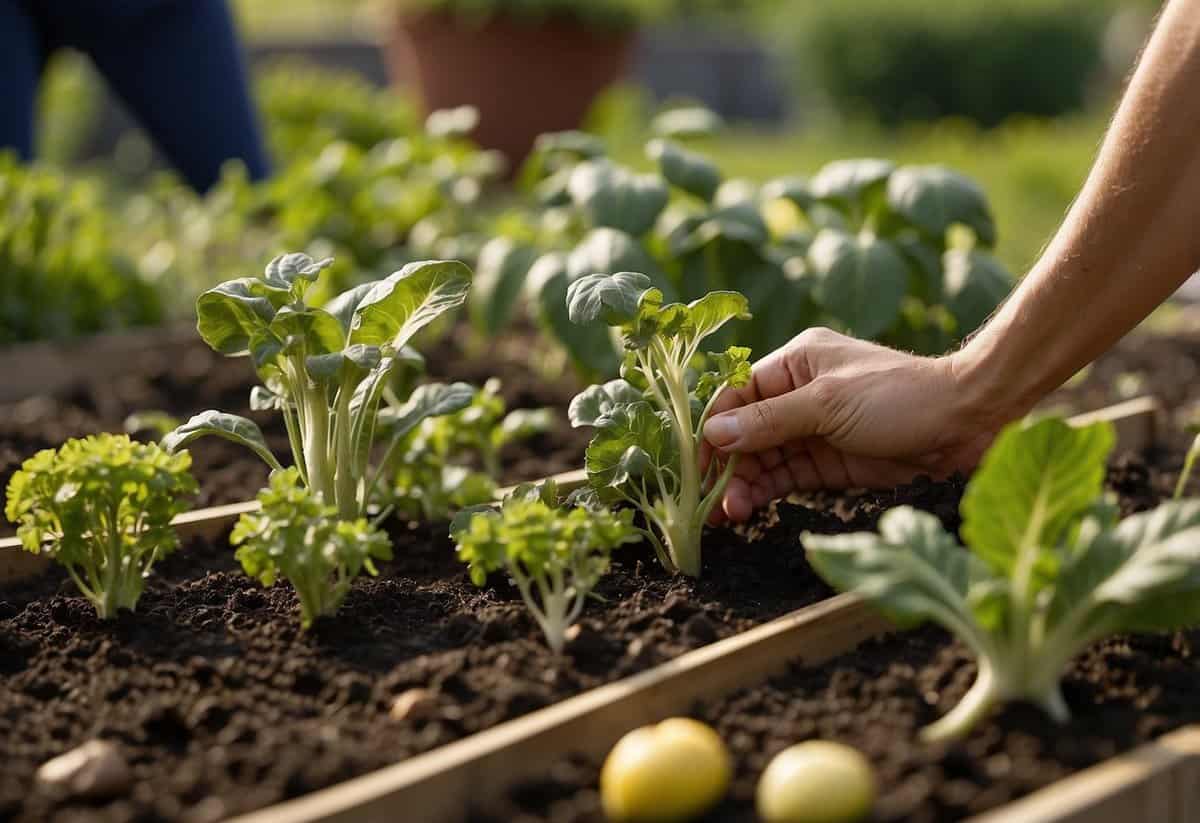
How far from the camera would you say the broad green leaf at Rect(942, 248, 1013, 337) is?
3162 mm

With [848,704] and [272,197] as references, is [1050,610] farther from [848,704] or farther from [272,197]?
[272,197]

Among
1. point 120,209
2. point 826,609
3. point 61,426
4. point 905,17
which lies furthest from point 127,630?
point 905,17

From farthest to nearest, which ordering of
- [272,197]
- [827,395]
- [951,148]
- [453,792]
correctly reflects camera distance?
1. [951,148]
2. [272,197]
3. [827,395]
4. [453,792]

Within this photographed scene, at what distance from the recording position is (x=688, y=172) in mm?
3242

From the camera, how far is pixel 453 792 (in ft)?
5.34

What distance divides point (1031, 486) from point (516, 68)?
26.6 ft

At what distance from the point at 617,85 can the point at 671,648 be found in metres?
8.16

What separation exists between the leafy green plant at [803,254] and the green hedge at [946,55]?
352 inches

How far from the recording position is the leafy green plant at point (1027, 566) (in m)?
1.64

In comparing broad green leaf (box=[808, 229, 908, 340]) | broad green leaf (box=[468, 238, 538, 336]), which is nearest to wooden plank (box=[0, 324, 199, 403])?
broad green leaf (box=[468, 238, 538, 336])

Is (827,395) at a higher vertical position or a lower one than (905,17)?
lower

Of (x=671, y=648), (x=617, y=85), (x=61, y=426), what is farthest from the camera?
(x=617, y=85)

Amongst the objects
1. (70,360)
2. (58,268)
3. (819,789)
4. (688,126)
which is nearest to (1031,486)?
(819,789)

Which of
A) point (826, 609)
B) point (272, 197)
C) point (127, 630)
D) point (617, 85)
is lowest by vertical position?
point (826, 609)
